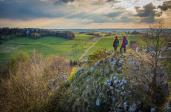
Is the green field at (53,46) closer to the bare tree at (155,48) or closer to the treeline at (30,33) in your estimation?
the treeline at (30,33)

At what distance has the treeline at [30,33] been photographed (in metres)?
164

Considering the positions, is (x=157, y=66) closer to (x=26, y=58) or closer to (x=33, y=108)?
(x=33, y=108)

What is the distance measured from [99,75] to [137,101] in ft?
24.6

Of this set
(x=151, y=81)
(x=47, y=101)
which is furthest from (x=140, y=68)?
(x=47, y=101)

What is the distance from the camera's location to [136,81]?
36688 mm

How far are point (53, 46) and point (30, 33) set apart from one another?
31118mm

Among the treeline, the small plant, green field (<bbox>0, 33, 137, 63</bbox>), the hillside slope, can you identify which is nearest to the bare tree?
the hillside slope

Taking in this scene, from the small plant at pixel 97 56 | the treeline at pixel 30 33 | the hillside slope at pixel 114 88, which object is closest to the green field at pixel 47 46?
the treeline at pixel 30 33

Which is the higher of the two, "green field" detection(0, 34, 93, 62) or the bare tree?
the bare tree

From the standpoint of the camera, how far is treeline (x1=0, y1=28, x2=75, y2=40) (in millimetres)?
164125

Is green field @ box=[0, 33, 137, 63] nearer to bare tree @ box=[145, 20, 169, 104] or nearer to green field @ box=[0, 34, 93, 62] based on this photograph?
green field @ box=[0, 34, 93, 62]

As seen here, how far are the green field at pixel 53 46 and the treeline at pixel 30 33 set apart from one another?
342 cm

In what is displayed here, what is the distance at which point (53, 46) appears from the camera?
143m

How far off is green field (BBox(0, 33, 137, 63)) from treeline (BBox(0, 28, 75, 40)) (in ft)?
11.2
